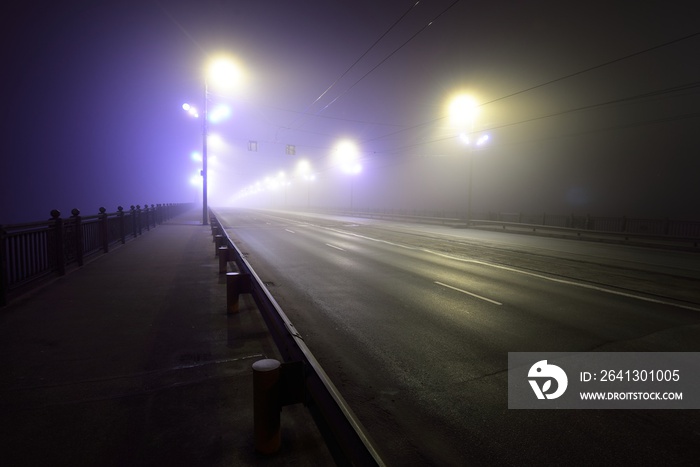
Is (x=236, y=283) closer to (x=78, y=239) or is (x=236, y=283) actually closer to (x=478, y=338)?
(x=478, y=338)

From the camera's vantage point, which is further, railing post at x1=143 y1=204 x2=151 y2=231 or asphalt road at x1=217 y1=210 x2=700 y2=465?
railing post at x1=143 y1=204 x2=151 y2=231

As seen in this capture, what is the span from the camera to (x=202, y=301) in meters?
6.97

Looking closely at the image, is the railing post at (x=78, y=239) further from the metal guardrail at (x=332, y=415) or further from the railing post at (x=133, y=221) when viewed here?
the metal guardrail at (x=332, y=415)

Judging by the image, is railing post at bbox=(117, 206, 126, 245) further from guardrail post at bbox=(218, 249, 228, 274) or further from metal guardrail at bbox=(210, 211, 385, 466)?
metal guardrail at bbox=(210, 211, 385, 466)

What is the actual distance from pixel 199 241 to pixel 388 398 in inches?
592

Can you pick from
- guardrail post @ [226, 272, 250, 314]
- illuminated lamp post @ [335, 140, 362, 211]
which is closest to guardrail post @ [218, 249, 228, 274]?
guardrail post @ [226, 272, 250, 314]

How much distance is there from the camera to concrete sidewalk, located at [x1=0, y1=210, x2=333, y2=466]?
2.77 meters

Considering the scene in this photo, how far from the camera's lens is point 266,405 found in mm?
2637

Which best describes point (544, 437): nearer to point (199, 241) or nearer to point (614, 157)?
point (199, 241)

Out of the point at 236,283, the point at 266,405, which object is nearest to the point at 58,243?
the point at 236,283

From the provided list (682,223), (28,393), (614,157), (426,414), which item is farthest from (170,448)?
(614,157)

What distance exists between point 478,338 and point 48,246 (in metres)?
9.90

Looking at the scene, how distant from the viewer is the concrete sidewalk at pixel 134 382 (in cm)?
277

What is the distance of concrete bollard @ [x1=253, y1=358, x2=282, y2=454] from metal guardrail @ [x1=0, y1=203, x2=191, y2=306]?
21.3 feet
